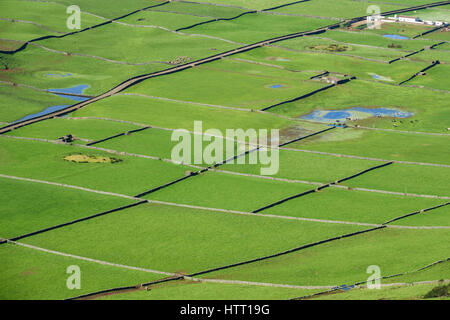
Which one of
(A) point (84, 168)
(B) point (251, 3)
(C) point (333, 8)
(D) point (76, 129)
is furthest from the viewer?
(B) point (251, 3)

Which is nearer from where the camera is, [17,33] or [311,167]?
[311,167]

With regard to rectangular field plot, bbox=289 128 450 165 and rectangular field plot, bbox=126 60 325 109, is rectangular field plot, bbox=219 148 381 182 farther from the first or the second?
rectangular field plot, bbox=126 60 325 109

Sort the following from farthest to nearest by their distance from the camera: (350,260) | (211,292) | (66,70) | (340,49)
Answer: (340,49)
(66,70)
(350,260)
(211,292)

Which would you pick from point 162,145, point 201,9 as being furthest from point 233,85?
point 201,9

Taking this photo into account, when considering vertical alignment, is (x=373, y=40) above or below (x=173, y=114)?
above

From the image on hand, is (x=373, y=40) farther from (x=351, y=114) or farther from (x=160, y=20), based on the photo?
(x=351, y=114)

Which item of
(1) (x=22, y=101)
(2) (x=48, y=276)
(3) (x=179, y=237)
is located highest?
(1) (x=22, y=101)

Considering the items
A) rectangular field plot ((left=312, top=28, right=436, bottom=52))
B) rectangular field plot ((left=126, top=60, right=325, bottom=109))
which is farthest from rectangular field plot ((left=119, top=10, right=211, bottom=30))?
rectangular field plot ((left=126, top=60, right=325, bottom=109))
